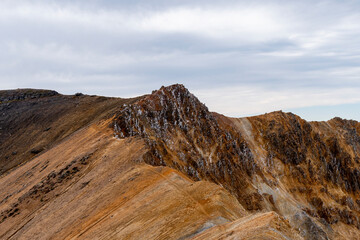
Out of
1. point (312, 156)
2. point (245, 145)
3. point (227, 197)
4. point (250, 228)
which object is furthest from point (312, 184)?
point (250, 228)

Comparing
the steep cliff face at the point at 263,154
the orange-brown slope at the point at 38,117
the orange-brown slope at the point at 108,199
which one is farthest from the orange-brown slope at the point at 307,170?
the orange-brown slope at the point at 108,199

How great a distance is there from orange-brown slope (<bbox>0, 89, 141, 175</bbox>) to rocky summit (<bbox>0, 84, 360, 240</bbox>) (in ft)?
1.17

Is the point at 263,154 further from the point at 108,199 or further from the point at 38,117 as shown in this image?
the point at 38,117

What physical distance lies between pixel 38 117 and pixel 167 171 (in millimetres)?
49190

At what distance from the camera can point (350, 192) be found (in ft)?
208

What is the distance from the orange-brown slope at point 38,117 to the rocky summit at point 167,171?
0.36 meters

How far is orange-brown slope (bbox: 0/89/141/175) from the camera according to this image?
49.6m

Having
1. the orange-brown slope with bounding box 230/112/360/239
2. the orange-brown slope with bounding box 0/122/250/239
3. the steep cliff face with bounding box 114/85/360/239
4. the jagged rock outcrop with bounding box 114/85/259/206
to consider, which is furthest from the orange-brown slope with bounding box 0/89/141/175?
the orange-brown slope with bounding box 230/112/360/239

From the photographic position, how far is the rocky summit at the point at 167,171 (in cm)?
1972

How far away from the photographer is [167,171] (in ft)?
80.1

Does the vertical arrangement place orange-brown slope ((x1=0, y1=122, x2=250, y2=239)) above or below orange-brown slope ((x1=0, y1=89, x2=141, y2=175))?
below

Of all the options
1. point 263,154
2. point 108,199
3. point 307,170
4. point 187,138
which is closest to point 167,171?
point 108,199

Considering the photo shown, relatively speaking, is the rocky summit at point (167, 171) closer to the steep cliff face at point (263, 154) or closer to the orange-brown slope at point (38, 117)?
the steep cliff face at point (263, 154)

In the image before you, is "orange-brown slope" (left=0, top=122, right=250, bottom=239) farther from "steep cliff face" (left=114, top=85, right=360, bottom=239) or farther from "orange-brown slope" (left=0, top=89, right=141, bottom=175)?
"orange-brown slope" (left=0, top=89, right=141, bottom=175)
